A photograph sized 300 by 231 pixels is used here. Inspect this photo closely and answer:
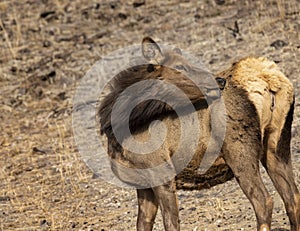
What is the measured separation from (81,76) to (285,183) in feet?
26.1

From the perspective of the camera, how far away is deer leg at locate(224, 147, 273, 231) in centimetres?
725

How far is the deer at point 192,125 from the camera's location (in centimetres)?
724

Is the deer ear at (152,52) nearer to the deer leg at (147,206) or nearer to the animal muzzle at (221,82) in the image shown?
the animal muzzle at (221,82)

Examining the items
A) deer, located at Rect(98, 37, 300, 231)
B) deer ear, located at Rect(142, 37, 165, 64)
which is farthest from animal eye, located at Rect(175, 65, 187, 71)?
deer ear, located at Rect(142, 37, 165, 64)

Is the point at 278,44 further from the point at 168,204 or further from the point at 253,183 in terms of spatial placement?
the point at 168,204

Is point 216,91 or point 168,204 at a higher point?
point 216,91

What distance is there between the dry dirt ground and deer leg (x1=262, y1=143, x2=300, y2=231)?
536 mm

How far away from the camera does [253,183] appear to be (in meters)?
7.30

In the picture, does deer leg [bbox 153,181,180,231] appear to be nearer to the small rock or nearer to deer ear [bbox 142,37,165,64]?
deer ear [bbox 142,37,165,64]

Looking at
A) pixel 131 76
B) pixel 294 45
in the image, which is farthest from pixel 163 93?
pixel 294 45

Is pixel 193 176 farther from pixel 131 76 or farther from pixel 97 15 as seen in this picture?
pixel 97 15

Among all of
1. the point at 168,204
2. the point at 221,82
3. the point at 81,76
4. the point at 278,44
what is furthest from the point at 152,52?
the point at 81,76

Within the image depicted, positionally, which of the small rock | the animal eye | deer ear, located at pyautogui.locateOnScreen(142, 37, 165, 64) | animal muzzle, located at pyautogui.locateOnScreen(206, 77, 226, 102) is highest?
deer ear, located at pyautogui.locateOnScreen(142, 37, 165, 64)

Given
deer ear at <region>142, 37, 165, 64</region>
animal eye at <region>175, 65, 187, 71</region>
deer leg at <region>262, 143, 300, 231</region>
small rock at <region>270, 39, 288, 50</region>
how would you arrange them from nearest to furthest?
1. deer ear at <region>142, 37, 165, 64</region>
2. animal eye at <region>175, 65, 187, 71</region>
3. deer leg at <region>262, 143, 300, 231</region>
4. small rock at <region>270, 39, 288, 50</region>
